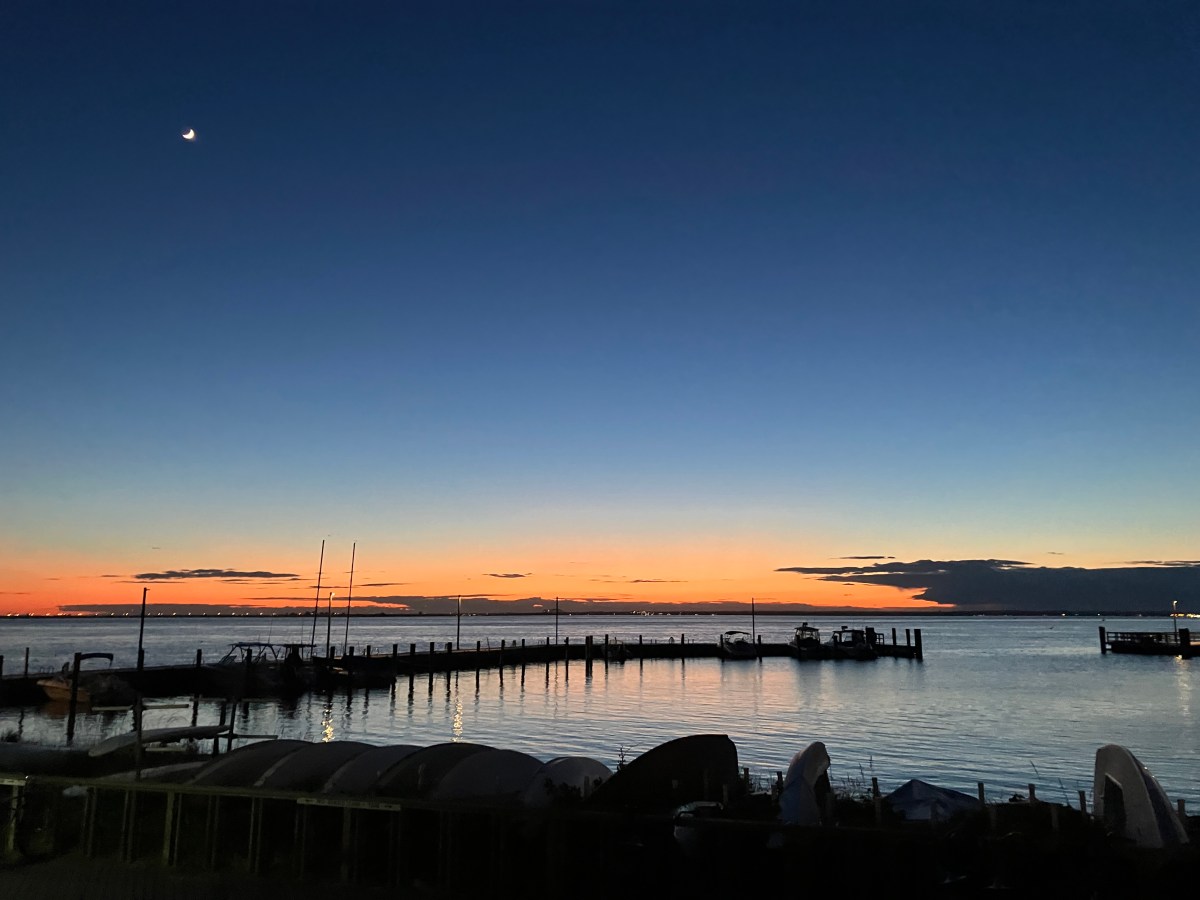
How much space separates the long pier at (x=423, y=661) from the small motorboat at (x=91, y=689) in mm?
925

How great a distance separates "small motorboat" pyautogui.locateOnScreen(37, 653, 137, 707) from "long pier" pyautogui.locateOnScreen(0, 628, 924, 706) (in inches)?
36.4

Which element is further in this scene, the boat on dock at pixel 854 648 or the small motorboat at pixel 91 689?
the boat on dock at pixel 854 648

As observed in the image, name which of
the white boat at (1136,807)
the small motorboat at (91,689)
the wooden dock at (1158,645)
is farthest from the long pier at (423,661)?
the wooden dock at (1158,645)

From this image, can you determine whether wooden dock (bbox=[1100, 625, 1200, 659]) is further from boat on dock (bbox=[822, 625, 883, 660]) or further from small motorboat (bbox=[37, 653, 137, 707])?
small motorboat (bbox=[37, 653, 137, 707])

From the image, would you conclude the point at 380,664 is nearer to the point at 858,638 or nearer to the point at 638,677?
the point at 638,677

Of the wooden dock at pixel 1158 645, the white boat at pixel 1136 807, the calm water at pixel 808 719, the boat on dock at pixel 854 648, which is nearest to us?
the white boat at pixel 1136 807

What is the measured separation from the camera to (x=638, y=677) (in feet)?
289

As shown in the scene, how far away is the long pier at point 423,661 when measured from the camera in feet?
174

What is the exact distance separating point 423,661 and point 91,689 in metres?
32.1

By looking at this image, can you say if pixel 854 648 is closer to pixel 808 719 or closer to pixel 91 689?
pixel 808 719

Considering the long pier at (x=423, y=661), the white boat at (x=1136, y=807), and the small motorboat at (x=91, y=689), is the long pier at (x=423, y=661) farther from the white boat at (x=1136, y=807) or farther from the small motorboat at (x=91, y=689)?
the white boat at (x=1136, y=807)

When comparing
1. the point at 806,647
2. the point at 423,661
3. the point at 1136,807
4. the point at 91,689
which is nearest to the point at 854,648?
the point at 806,647

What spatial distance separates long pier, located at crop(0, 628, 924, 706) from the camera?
53.2 metres

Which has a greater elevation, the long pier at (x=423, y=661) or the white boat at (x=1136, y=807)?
the white boat at (x=1136, y=807)
